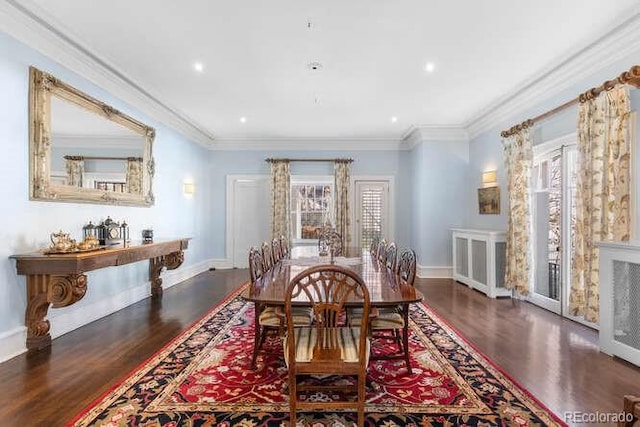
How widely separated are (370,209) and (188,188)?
12.0 ft

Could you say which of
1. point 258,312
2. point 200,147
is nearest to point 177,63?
point 258,312

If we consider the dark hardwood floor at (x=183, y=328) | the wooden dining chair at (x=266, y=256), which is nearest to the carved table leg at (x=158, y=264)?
the dark hardwood floor at (x=183, y=328)

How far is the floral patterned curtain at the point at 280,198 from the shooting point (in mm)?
7258

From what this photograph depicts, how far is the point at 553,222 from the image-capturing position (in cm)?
442

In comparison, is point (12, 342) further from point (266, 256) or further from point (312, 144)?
point (312, 144)

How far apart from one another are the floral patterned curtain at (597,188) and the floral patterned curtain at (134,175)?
516 cm

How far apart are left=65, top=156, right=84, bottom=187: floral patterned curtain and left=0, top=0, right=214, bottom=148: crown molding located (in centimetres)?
91

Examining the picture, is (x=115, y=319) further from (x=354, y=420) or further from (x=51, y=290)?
(x=354, y=420)

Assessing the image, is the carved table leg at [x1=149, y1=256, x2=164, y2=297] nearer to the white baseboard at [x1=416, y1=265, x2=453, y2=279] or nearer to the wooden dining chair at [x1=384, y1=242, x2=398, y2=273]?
the wooden dining chair at [x1=384, y1=242, x2=398, y2=273]

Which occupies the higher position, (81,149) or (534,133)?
(534,133)

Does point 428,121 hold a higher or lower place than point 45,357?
higher

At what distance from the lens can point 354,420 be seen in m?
2.03

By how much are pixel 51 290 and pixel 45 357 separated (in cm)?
54

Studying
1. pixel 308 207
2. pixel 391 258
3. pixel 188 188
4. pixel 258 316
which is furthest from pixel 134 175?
pixel 308 207
